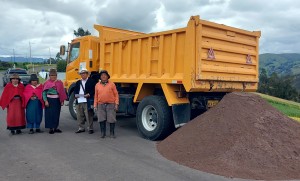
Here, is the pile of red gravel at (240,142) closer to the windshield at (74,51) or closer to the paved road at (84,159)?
the paved road at (84,159)

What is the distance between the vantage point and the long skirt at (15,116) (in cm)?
836

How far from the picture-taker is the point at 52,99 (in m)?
8.77

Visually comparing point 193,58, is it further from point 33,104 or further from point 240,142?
point 33,104

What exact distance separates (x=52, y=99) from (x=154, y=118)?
2.86 meters

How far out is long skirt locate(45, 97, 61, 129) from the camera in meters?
8.66

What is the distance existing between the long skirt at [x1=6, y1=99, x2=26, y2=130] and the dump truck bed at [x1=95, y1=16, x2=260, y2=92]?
2584 millimetres

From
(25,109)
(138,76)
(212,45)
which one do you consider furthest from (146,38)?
(25,109)

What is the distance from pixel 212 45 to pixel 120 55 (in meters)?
2.71

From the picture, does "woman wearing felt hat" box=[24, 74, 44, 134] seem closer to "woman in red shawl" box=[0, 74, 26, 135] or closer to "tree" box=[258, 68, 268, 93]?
"woman in red shawl" box=[0, 74, 26, 135]

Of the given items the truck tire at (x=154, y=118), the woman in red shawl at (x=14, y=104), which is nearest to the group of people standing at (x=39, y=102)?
the woman in red shawl at (x=14, y=104)

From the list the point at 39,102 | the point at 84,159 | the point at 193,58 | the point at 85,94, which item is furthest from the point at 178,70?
the point at 39,102

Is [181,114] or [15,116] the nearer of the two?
[181,114]

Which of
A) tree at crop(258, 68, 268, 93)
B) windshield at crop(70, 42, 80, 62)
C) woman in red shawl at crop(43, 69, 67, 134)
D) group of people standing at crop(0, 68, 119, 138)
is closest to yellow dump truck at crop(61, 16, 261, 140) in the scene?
group of people standing at crop(0, 68, 119, 138)

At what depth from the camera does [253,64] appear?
8703 millimetres
